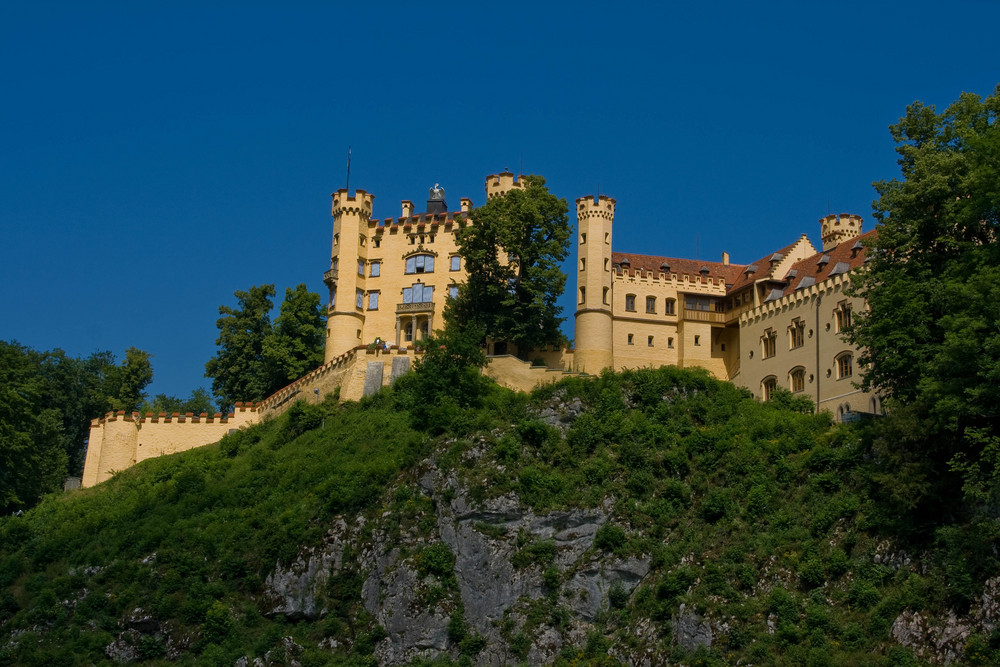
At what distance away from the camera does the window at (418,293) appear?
74188mm

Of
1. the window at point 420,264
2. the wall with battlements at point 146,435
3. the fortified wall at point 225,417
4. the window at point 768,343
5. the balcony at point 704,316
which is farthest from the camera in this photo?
the window at point 420,264

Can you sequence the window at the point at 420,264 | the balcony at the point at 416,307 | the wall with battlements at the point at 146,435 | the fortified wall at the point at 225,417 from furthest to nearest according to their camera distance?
1. the window at the point at 420,264
2. the balcony at the point at 416,307
3. the wall with battlements at the point at 146,435
4. the fortified wall at the point at 225,417

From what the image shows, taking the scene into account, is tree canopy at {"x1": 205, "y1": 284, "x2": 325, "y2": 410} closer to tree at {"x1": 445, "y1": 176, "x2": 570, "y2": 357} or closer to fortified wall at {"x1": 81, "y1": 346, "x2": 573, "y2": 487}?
fortified wall at {"x1": 81, "y1": 346, "x2": 573, "y2": 487}

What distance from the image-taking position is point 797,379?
65.2 meters

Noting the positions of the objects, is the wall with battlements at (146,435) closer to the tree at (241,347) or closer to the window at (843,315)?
the tree at (241,347)

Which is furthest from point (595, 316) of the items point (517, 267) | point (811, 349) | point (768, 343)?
point (811, 349)

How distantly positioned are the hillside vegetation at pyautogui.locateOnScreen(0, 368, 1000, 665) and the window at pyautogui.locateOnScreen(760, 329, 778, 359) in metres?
5.73

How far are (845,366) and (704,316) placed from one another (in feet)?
36.9

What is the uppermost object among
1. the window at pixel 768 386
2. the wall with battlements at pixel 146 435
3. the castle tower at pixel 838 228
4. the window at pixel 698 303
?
the castle tower at pixel 838 228

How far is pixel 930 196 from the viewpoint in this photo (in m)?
50.2

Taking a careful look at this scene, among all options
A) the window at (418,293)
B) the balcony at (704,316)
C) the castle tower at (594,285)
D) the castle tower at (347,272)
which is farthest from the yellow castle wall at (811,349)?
the castle tower at (347,272)

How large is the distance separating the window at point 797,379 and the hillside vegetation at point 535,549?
272cm

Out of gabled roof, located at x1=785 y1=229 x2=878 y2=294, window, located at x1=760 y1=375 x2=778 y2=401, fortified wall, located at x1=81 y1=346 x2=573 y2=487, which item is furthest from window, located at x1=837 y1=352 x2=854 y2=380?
fortified wall, located at x1=81 y1=346 x2=573 y2=487

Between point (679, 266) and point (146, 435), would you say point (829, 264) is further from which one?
point (146, 435)
